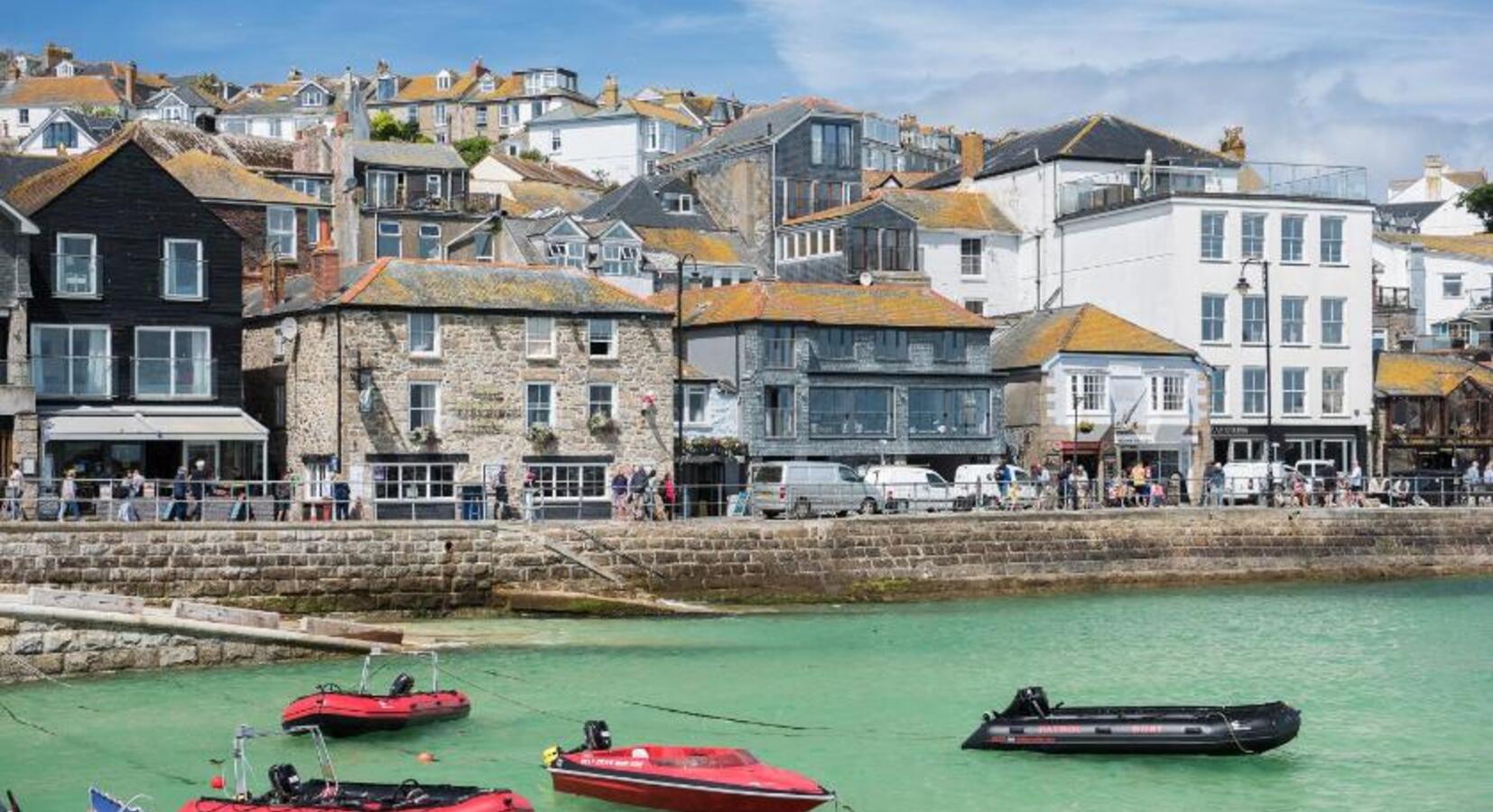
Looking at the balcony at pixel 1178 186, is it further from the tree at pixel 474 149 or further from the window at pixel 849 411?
the tree at pixel 474 149

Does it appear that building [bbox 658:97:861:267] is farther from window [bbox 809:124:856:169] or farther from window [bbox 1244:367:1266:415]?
window [bbox 1244:367:1266:415]

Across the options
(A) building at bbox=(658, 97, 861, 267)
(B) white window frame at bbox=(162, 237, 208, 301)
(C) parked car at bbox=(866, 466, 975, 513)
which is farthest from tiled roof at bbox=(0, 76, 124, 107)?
(C) parked car at bbox=(866, 466, 975, 513)

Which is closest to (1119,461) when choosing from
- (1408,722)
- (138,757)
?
(1408,722)

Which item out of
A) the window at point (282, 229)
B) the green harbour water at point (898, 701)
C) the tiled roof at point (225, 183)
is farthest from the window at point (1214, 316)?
the window at point (282, 229)

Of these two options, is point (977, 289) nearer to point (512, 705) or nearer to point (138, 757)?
point (512, 705)

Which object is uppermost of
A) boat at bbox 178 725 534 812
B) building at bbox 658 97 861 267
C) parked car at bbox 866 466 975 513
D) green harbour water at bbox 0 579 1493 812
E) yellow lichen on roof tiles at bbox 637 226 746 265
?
building at bbox 658 97 861 267

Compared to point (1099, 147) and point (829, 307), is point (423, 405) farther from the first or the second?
point (1099, 147)

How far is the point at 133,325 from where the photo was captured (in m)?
52.2

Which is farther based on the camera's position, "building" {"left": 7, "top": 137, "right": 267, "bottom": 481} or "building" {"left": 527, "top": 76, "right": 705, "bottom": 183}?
"building" {"left": 527, "top": 76, "right": 705, "bottom": 183}

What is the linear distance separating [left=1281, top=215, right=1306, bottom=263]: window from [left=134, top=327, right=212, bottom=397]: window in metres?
40.1

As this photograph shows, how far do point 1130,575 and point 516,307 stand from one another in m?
17.7

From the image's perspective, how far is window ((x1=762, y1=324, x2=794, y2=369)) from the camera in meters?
63.4

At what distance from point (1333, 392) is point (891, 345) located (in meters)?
20.1

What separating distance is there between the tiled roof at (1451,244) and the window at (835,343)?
45095 millimetres
